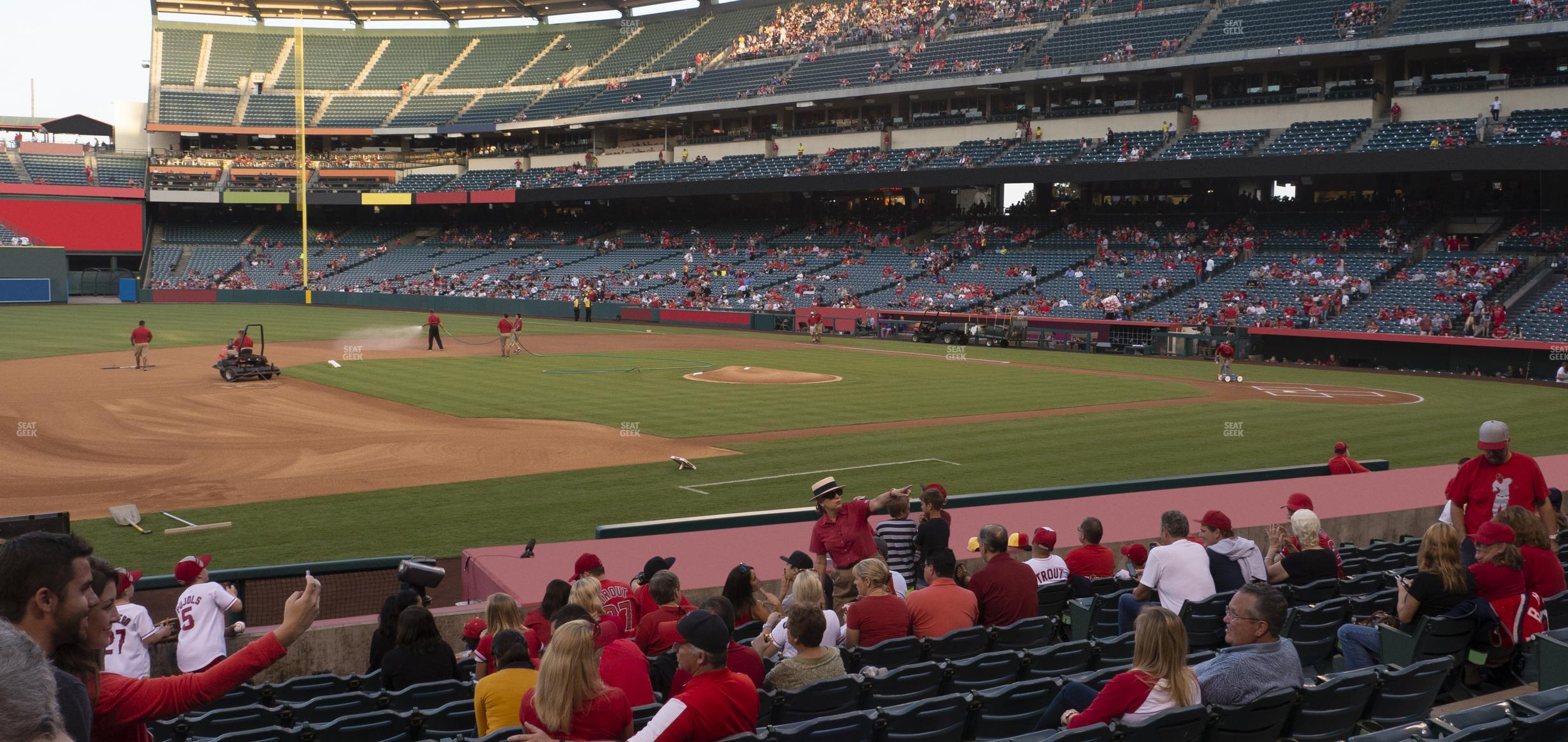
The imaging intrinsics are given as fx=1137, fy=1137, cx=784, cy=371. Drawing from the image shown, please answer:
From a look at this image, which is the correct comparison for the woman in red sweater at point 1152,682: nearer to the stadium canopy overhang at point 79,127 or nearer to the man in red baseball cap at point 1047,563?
the man in red baseball cap at point 1047,563

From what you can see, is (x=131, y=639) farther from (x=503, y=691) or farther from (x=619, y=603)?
(x=503, y=691)

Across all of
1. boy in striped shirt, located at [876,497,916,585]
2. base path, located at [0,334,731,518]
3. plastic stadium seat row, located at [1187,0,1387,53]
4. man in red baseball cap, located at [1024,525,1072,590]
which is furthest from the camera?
plastic stadium seat row, located at [1187,0,1387,53]

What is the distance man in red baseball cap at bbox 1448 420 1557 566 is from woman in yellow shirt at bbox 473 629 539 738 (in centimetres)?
788

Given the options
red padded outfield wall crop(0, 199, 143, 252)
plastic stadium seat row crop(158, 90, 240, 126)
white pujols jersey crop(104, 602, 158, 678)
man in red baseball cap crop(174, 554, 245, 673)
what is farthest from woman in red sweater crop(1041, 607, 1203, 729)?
plastic stadium seat row crop(158, 90, 240, 126)

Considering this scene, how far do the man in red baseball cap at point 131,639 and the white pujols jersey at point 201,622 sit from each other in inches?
10.8

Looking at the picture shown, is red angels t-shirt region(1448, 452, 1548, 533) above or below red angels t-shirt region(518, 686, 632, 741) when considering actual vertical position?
above

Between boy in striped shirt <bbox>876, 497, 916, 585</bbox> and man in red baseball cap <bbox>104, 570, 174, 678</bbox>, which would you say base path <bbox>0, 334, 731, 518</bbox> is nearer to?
man in red baseball cap <bbox>104, 570, 174, 678</bbox>

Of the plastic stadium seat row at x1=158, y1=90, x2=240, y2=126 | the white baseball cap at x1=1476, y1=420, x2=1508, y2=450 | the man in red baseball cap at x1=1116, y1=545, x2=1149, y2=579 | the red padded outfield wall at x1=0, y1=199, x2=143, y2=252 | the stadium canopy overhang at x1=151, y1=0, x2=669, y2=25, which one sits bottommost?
the man in red baseball cap at x1=1116, y1=545, x2=1149, y2=579

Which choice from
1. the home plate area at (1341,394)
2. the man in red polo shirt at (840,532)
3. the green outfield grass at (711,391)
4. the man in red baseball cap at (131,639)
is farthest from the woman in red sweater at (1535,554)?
the home plate area at (1341,394)

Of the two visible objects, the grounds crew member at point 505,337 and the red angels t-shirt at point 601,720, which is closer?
the red angels t-shirt at point 601,720

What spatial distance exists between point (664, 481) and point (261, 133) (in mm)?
84165

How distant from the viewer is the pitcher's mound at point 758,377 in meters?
34.4

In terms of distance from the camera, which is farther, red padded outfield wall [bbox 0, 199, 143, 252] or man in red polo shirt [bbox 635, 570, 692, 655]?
red padded outfield wall [bbox 0, 199, 143, 252]

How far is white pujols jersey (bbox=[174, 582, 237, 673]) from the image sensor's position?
8781mm
